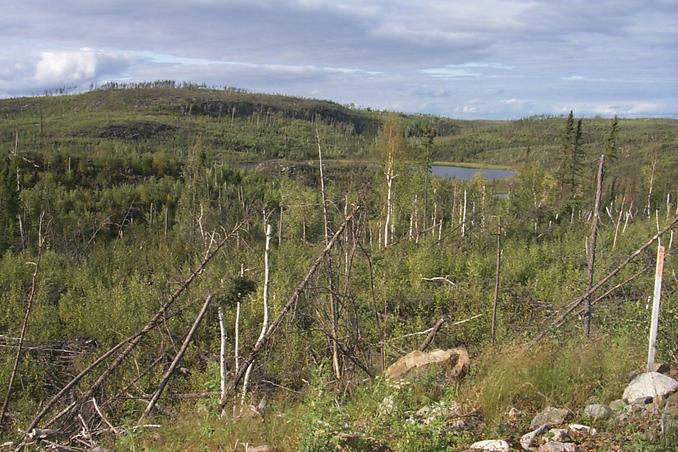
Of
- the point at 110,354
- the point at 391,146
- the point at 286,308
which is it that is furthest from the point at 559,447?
the point at 391,146

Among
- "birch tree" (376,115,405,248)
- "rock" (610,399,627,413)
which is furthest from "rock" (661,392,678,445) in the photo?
"birch tree" (376,115,405,248)

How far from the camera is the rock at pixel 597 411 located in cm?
369

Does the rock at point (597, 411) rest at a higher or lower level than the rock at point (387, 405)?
higher

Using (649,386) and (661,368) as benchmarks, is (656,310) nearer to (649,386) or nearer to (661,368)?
(661,368)

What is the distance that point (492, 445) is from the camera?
3.33 meters

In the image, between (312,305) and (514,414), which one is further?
(312,305)

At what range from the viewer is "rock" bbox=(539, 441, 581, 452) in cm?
324

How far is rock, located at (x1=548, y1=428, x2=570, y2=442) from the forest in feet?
0.71

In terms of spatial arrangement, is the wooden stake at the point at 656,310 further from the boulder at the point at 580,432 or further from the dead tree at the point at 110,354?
the dead tree at the point at 110,354

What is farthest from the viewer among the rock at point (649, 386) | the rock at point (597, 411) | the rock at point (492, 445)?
the rock at point (649, 386)

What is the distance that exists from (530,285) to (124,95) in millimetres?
92259

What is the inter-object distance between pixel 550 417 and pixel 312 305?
7.12 feet

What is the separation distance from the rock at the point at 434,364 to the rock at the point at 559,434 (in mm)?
1309

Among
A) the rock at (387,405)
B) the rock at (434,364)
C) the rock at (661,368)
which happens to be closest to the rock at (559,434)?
the rock at (387,405)
